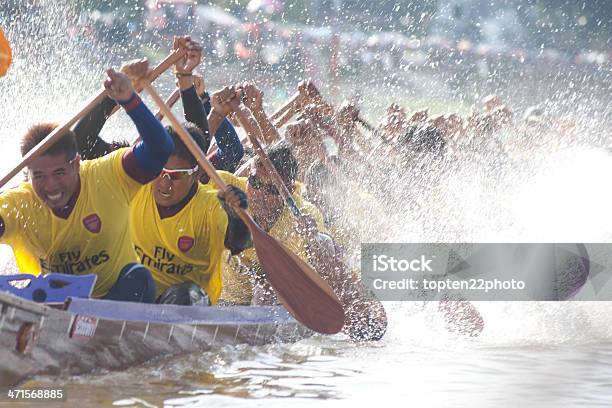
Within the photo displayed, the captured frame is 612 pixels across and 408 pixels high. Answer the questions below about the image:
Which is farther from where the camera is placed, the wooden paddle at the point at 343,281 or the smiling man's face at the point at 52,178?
the wooden paddle at the point at 343,281

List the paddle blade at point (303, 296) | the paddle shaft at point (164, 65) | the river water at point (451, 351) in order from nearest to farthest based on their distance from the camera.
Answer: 1. the river water at point (451, 351)
2. the paddle shaft at point (164, 65)
3. the paddle blade at point (303, 296)

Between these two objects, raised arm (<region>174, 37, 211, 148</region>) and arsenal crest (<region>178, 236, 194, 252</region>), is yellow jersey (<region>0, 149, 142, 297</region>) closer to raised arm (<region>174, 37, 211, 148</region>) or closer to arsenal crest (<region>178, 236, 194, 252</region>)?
arsenal crest (<region>178, 236, 194, 252</region>)

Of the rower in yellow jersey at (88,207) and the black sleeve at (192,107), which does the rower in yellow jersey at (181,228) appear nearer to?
the rower in yellow jersey at (88,207)

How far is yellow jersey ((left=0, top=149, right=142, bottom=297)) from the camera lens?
4.75 meters

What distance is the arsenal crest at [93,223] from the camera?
4773mm

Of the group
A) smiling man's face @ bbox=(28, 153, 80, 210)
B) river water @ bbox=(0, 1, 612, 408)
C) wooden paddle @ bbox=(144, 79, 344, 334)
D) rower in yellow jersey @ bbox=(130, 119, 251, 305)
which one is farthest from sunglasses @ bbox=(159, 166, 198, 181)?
river water @ bbox=(0, 1, 612, 408)

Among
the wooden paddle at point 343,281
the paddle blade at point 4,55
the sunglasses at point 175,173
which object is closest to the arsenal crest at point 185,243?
the sunglasses at point 175,173

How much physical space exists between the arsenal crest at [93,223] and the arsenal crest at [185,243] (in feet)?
2.10

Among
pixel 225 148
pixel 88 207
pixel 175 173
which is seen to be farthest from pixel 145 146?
pixel 225 148

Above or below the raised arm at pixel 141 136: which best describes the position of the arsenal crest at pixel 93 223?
below

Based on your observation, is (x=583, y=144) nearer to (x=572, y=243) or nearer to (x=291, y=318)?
(x=572, y=243)

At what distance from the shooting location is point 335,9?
64.2ft

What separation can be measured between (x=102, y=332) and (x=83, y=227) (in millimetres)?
477

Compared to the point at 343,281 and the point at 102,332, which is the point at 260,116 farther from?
the point at 102,332
